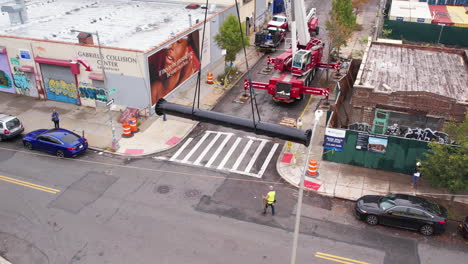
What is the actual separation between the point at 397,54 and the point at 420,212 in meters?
17.8

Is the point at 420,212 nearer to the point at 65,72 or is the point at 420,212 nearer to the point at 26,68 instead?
the point at 65,72

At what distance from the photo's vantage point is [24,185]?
867 inches

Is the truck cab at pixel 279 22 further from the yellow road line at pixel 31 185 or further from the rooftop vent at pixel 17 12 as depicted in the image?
the yellow road line at pixel 31 185

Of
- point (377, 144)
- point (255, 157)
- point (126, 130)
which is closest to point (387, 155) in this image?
point (377, 144)

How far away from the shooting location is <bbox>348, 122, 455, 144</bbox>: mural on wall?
24.1 meters

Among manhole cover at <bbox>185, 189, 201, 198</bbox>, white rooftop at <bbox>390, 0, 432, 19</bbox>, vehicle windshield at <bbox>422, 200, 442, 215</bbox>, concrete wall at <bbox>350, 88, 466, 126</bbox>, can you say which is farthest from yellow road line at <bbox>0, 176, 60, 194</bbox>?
white rooftop at <bbox>390, 0, 432, 19</bbox>

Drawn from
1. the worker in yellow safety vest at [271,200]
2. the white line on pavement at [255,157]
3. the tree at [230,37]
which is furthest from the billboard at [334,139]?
the tree at [230,37]

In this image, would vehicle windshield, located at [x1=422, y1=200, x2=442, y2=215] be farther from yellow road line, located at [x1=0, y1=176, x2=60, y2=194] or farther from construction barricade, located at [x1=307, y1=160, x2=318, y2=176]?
yellow road line, located at [x1=0, y1=176, x2=60, y2=194]

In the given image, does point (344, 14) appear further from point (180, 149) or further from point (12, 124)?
point (12, 124)

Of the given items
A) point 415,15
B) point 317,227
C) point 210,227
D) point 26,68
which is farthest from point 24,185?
point 415,15

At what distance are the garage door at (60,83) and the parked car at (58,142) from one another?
6748 mm

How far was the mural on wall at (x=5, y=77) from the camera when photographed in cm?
3266

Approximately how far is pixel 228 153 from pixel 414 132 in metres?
11.4

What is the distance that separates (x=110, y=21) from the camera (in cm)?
3788
